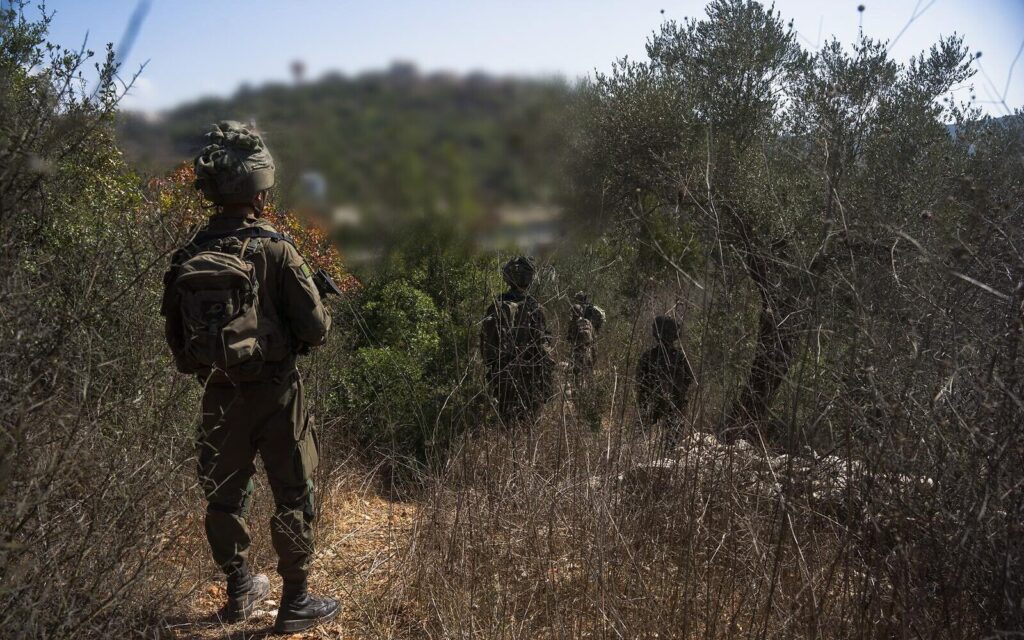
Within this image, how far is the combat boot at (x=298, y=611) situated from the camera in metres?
3.32

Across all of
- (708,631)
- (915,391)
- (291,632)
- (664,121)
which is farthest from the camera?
(664,121)

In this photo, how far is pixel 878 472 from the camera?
8.96ft

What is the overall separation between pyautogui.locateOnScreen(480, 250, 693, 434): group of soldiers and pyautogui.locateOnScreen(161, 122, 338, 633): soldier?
2.68 feet

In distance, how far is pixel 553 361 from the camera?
187 inches

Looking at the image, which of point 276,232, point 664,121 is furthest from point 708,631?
point 664,121

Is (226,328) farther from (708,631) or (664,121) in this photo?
(664,121)

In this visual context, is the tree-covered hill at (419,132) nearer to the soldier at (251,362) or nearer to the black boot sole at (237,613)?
the soldier at (251,362)

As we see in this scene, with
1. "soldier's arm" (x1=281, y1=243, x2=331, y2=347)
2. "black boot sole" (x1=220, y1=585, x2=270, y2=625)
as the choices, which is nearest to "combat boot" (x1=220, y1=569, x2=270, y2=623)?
"black boot sole" (x1=220, y1=585, x2=270, y2=625)

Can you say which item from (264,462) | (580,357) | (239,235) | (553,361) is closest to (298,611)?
(264,462)

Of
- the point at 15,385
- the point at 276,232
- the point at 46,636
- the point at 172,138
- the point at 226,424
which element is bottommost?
the point at 46,636

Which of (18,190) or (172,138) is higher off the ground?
(172,138)

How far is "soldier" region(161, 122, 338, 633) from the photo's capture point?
3082mm

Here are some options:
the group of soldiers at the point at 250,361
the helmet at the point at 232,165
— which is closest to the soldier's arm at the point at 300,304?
the group of soldiers at the point at 250,361

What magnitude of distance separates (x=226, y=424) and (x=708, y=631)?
1938 millimetres
